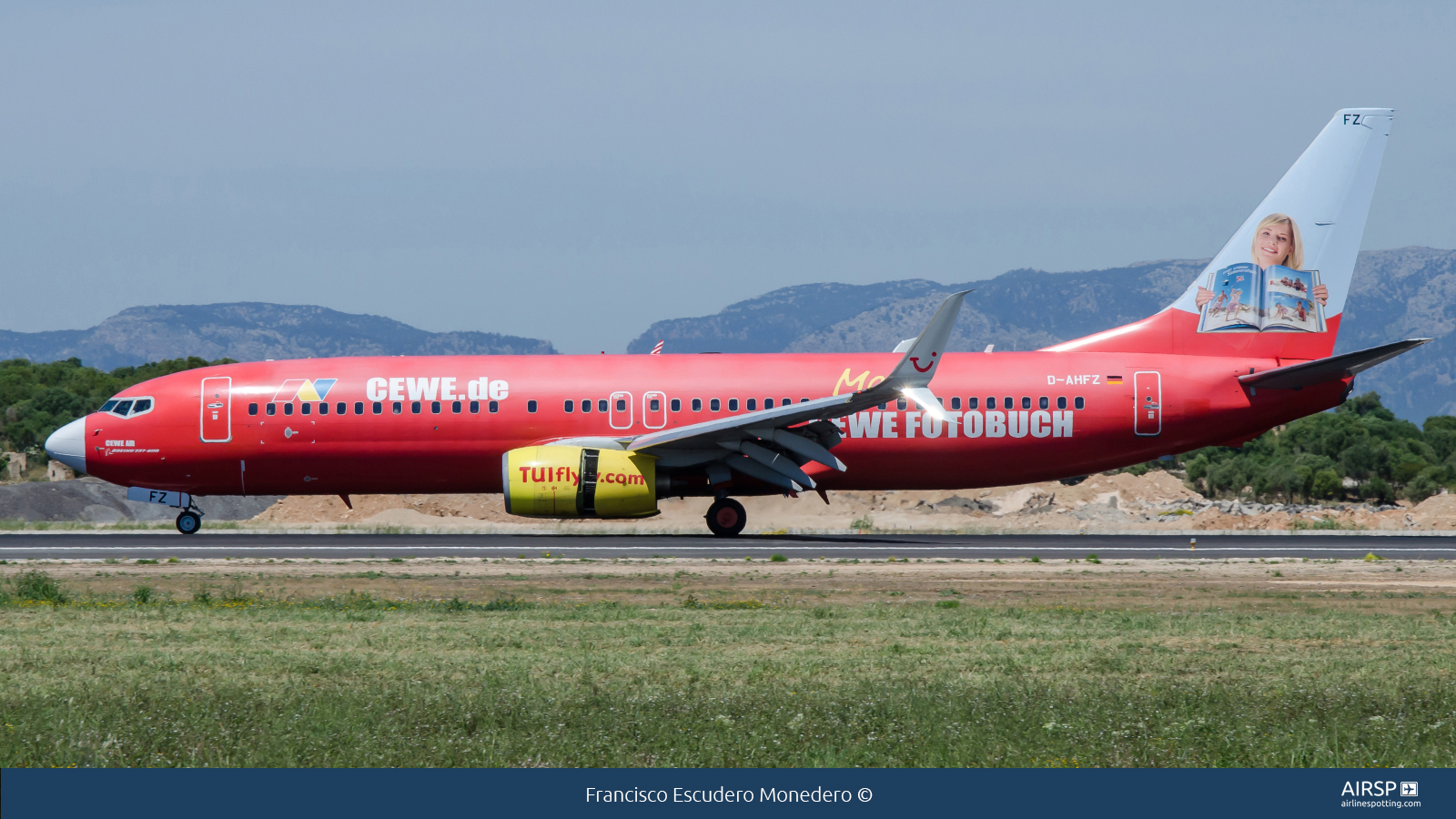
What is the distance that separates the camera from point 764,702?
31.5 feet

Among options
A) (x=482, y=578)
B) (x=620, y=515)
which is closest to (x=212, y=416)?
(x=620, y=515)

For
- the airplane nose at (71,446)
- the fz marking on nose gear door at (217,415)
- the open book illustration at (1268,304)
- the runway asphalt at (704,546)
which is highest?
the open book illustration at (1268,304)

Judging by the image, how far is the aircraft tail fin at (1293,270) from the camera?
30.1m

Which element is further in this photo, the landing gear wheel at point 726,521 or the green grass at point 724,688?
the landing gear wheel at point 726,521

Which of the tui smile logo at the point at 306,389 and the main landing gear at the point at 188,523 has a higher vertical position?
the tui smile logo at the point at 306,389

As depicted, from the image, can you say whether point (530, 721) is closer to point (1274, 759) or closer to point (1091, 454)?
point (1274, 759)

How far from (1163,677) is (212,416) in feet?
77.9

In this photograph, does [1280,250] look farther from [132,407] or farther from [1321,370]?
[132,407]

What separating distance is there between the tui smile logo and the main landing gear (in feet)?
10.6

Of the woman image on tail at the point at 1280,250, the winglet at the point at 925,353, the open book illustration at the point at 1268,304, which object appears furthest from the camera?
the woman image on tail at the point at 1280,250

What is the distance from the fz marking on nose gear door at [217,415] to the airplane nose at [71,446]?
2800mm

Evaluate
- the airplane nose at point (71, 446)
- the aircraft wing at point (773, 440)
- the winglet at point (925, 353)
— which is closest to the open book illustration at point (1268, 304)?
the aircraft wing at point (773, 440)

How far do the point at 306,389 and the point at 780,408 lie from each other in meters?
10.3

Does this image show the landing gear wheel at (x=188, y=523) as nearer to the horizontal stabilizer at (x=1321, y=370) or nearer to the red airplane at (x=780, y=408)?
the red airplane at (x=780, y=408)
